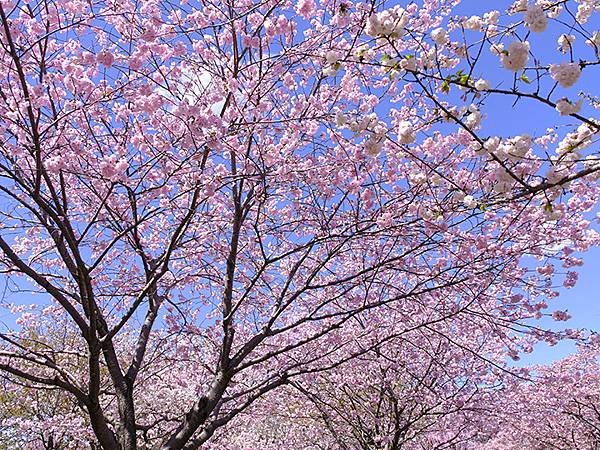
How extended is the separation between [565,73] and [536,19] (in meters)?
0.33

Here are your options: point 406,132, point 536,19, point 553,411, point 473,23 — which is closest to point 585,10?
point 473,23

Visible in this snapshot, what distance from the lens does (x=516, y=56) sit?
307cm

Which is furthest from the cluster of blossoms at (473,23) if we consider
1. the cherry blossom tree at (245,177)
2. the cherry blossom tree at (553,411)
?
the cherry blossom tree at (553,411)

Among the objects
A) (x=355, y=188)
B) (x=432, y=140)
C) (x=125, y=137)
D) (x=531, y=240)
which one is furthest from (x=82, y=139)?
(x=531, y=240)

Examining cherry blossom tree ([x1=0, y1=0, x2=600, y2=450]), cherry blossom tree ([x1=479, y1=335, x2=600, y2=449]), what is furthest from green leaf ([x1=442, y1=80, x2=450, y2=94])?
cherry blossom tree ([x1=479, y1=335, x2=600, y2=449])

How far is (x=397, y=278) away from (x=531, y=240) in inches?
121

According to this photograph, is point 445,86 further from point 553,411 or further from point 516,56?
point 553,411

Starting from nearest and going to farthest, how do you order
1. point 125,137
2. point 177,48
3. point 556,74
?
point 556,74
point 177,48
point 125,137

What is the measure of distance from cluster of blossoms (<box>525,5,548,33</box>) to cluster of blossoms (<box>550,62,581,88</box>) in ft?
0.72

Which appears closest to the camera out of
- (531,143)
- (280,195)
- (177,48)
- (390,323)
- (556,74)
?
(556,74)

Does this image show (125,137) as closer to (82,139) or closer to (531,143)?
(82,139)

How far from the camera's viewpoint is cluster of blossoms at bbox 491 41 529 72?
10.0 feet

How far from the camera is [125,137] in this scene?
620 cm

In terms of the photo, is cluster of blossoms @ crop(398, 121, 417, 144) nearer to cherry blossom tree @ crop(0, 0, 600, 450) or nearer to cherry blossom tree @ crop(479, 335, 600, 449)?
cherry blossom tree @ crop(0, 0, 600, 450)
